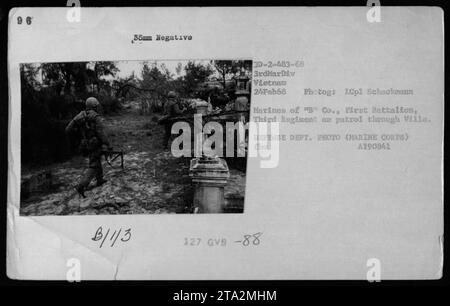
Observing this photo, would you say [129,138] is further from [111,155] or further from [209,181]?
[209,181]

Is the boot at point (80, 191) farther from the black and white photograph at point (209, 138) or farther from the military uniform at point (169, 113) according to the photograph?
the military uniform at point (169, 113)

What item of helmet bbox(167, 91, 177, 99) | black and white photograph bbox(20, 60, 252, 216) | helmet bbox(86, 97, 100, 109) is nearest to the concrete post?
black and white photograph bbox(20, 60, 252, 216)

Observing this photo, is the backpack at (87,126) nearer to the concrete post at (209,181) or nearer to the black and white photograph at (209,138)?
the black and white photograph at (209,138)

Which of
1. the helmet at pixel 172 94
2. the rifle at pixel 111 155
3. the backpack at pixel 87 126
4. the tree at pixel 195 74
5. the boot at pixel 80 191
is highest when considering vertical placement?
the tree at pixel 195 74

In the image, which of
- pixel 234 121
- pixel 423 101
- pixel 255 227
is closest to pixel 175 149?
pixel 234 121

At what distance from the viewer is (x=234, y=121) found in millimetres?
903

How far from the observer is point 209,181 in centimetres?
90

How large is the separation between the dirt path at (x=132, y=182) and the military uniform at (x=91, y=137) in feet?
0.05

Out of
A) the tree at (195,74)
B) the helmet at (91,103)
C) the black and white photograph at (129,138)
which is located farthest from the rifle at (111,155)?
the tree at (195,74)

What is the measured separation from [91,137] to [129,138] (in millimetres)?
86

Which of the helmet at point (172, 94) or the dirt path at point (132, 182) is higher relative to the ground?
the helmet at point (172, 94)

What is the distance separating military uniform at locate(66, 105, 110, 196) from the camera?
900 mm

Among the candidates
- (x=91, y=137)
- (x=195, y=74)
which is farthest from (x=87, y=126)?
(x=195, y=74)

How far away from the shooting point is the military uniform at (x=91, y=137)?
0.90m
